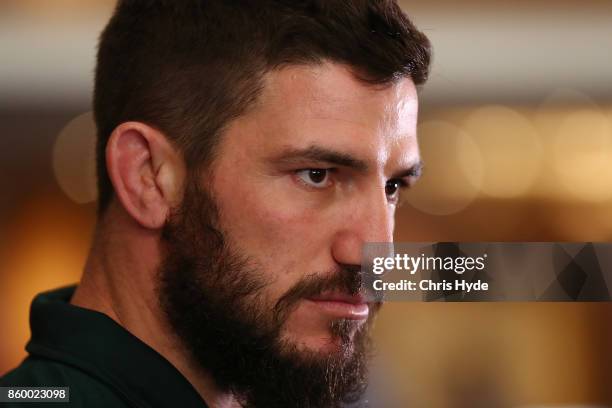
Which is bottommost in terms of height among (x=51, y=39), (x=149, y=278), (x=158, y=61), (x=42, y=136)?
(x=149, y=278)

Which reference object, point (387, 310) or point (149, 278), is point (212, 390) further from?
point (387, 310)

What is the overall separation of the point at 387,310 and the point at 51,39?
0.86 meters

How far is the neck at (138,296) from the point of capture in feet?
3.08

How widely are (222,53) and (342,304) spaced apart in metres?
0.31

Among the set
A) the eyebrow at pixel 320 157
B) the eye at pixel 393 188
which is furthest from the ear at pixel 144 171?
the eye at pixel 393 188

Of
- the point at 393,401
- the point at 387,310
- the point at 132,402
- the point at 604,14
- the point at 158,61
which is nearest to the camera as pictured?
the point at 132,402

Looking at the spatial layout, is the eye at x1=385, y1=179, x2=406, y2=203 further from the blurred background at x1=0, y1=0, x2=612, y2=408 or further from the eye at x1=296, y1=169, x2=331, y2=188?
the blurred background at x1=0, y1=0, x2=612, y2=408

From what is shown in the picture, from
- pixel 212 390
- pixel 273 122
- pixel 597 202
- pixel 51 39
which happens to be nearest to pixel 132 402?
pixel 212 390

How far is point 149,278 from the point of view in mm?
947

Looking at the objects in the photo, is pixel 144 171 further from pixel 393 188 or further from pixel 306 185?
pixel 393 188

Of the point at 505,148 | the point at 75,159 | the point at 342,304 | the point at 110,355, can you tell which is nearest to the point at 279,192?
the point at 342,304

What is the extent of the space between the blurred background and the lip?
317 mm

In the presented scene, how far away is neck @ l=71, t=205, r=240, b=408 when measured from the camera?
94 centimetres

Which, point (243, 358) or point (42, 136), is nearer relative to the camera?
point (243, 358)
